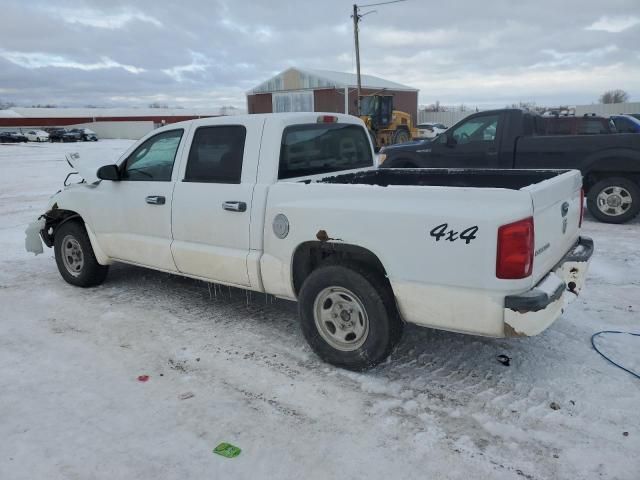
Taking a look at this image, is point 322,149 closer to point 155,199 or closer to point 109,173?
point 155,199

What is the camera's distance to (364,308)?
372 centimetres

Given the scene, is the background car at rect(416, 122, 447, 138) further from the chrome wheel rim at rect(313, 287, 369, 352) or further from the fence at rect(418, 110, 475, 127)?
the chrome wheel rim at rect(313, 287, 369, 352)

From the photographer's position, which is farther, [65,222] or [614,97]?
[614,97]

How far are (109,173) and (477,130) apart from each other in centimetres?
666

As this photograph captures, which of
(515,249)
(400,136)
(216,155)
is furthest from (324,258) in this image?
(400,136)

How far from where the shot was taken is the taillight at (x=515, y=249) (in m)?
3.08

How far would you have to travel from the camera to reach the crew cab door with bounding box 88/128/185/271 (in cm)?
502

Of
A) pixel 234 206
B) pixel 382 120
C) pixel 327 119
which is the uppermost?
pixel 382 120

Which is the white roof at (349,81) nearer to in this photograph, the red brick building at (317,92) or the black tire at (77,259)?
the red brick building at (317,92)

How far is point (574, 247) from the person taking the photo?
4277 mm

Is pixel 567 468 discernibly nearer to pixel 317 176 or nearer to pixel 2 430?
pixel 317 176

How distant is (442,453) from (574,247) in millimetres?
2194

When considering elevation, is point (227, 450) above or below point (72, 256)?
below

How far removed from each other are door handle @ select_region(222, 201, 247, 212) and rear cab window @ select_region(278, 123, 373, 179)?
0.38 m
